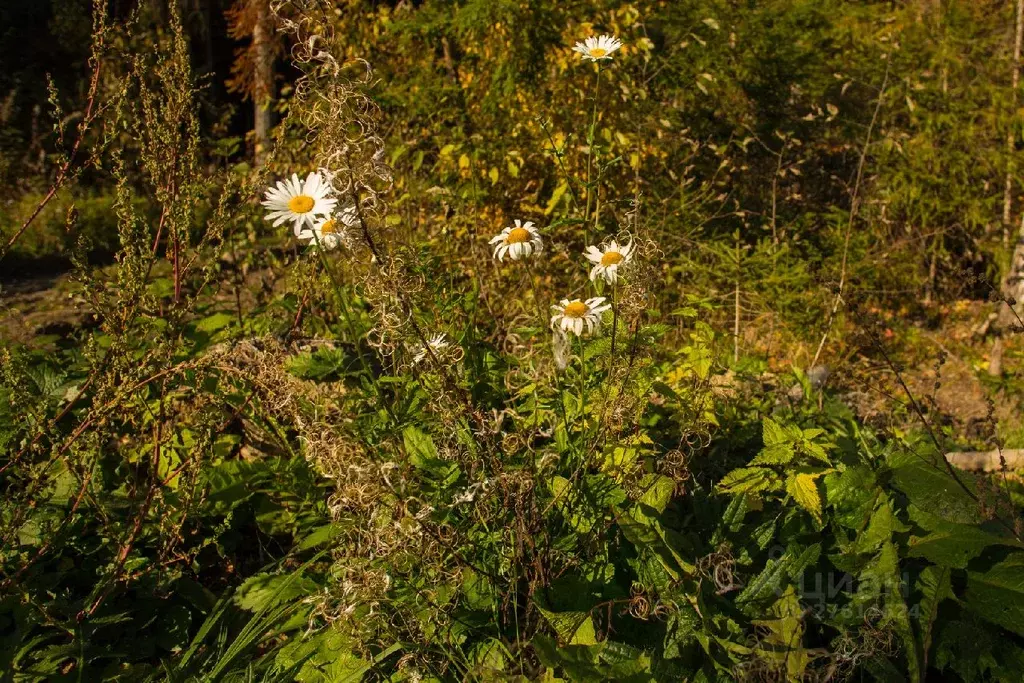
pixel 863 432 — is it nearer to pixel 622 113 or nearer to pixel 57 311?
pixel 622 113

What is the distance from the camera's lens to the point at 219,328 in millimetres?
3330

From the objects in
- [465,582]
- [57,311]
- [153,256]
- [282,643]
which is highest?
[153,256]

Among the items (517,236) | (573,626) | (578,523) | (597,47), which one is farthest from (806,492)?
(597,47)

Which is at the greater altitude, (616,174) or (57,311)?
(616,174)

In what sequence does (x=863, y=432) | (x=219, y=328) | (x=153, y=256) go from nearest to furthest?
(x=153, y=256), (x=863, y=432), (x=219, y=328)

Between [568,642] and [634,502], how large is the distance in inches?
15.3

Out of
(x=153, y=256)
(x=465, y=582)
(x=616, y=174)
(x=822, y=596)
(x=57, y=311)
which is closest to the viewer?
(x=465, y=582)

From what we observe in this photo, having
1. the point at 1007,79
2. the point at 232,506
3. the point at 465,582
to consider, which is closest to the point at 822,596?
the point at 465,582

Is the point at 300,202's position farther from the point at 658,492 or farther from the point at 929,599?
the point at 929,599

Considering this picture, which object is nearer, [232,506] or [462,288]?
[232,506]

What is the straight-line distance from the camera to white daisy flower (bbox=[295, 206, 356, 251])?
1.70 meters

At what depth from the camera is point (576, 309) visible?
74.4 inches

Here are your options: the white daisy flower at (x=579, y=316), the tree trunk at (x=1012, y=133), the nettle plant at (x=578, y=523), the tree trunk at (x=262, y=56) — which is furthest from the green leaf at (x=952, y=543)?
the tree trunk at (x=262, y=56)

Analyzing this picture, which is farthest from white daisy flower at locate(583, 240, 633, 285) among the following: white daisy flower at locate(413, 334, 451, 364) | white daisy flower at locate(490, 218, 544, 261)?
white daisy flower at locate(413, 334, 451, 364)
